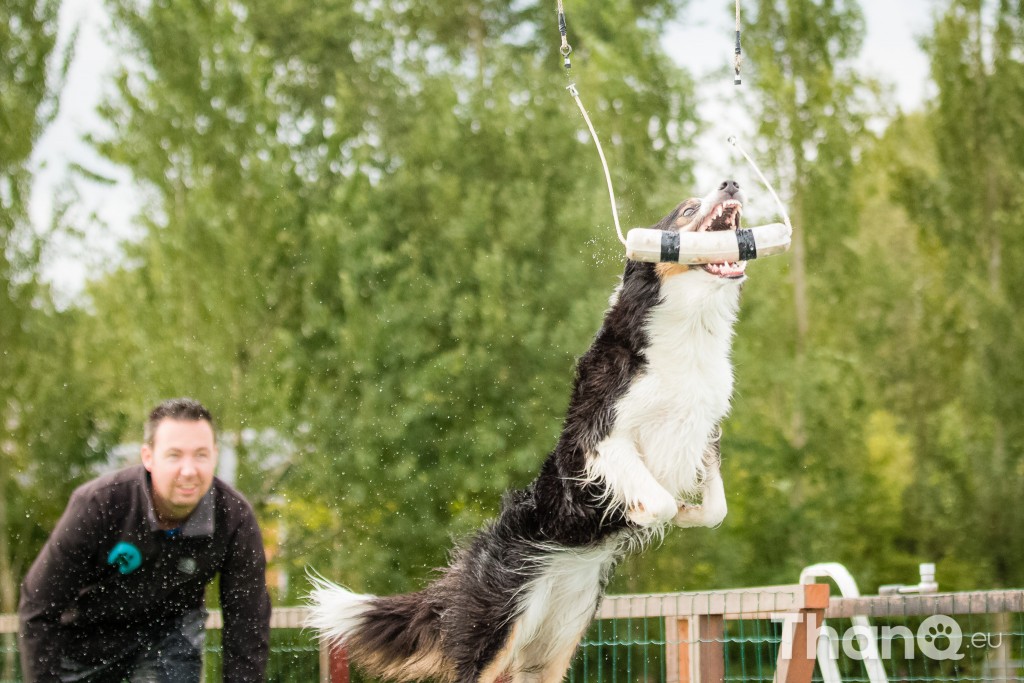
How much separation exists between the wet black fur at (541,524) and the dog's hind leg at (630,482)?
7 centimetres

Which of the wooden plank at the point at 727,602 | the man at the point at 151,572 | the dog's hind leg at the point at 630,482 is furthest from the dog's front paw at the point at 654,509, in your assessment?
the man at the point at 151,572

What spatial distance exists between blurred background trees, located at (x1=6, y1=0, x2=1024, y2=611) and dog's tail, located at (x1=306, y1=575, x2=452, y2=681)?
379 inches

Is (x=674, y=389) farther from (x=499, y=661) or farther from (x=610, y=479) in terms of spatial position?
(x=499, y=661)

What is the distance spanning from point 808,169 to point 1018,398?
14.5 ft

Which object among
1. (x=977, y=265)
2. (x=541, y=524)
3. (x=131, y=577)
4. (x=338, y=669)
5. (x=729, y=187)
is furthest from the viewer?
(x=977, y=265)

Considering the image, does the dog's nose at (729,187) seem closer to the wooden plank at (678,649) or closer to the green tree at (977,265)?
the wooden plank at (678,649)

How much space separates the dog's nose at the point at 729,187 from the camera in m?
4.26

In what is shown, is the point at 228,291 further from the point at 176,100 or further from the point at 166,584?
the point at 166,584

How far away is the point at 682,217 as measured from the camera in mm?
4578

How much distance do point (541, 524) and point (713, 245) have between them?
130cm

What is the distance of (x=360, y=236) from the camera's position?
655 inches

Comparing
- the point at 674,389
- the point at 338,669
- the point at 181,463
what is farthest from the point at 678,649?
the point at 181,463

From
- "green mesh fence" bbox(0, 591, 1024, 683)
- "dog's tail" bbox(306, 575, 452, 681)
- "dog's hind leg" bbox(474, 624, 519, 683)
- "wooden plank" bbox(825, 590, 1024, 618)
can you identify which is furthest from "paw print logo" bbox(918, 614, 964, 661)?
"dog's tail" bbox(306, 575, 452, 681)

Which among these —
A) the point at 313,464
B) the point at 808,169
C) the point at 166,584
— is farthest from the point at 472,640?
the point at 808,169
